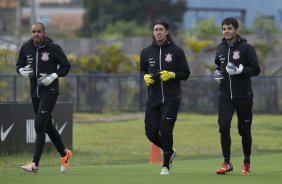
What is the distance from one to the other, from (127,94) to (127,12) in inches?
1396

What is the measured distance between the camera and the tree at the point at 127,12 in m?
72.7

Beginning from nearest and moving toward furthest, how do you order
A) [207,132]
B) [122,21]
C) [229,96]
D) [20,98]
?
[229,96]
[207,132]
[20,98]
[122,21]

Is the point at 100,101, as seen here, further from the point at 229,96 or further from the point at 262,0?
the point at 262,0

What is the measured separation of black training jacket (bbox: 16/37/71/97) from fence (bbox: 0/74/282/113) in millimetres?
22743

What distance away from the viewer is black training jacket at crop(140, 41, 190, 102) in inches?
583

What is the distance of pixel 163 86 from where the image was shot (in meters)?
14.8

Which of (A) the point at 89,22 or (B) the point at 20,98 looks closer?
(B) the point at 20,98

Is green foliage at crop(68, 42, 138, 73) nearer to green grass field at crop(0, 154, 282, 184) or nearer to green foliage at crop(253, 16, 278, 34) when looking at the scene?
green foliage at crop(253, 16, 278, 34)

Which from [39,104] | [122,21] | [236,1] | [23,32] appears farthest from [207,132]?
[236,1]

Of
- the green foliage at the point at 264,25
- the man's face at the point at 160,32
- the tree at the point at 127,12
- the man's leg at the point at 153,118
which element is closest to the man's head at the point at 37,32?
the man's face at the point at 160,32

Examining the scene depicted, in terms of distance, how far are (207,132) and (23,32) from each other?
113 feet

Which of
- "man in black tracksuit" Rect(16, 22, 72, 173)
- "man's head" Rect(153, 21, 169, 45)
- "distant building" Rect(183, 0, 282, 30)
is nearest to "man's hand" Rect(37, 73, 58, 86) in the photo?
"man in black tracksuit" Rect(16, 22, 72, 173)

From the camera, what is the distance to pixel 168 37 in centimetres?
1493

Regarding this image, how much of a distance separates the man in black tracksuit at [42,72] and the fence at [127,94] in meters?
22.7
